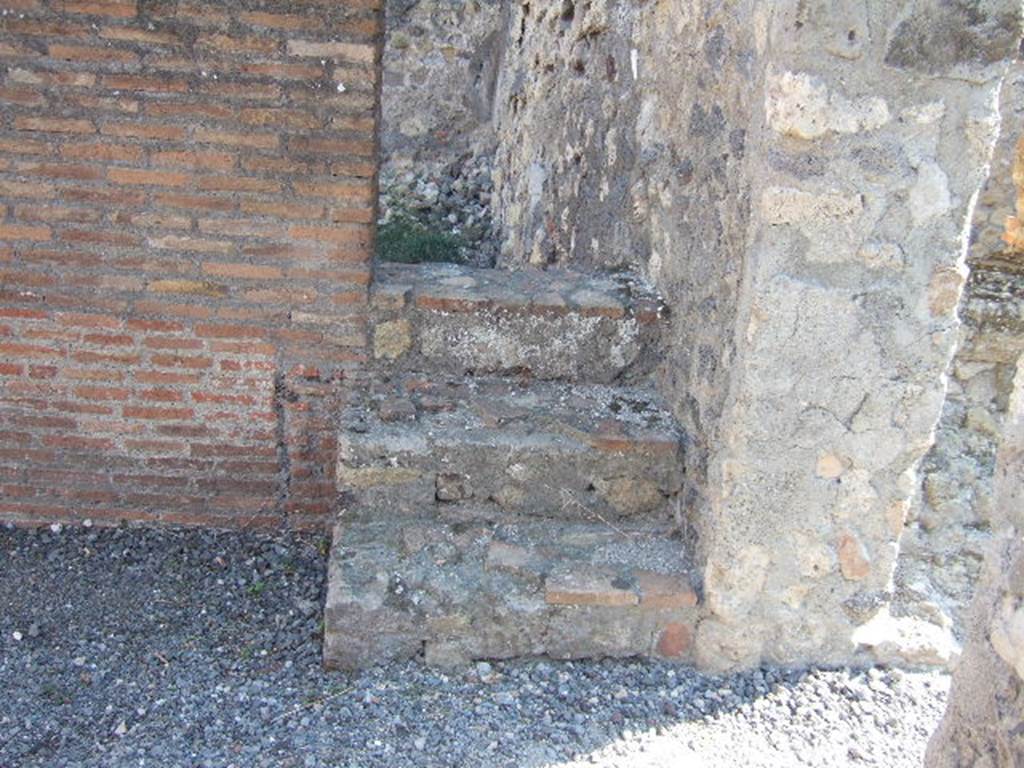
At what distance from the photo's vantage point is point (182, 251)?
3074mm

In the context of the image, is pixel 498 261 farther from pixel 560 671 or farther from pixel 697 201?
pixel 560 671

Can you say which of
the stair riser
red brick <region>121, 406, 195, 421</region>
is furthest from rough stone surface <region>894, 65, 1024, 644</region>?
red brick <region>121, 406, 195, 421</region>

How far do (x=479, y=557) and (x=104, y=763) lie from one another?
1.04 metres

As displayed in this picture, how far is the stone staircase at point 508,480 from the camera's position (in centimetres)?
260

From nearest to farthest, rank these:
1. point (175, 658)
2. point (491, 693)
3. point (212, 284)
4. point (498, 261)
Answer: point (491, 693) < point (175, 658) < point (212, 284) < point (498, 261)

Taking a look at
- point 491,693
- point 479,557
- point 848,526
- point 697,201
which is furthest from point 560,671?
point 697,201

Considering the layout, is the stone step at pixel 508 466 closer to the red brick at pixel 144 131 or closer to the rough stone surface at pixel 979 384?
the red brick at pixel 144 131

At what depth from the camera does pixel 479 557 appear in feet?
8.97

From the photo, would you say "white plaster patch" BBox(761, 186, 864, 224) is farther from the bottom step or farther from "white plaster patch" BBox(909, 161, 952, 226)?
the bottom step

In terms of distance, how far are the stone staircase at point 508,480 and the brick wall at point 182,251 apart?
11.6 inches

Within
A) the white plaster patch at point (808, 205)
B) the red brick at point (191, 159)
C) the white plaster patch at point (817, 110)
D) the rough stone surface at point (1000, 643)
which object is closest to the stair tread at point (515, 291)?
the red brick at point (191, 159)

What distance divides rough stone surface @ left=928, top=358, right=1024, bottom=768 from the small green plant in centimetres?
475

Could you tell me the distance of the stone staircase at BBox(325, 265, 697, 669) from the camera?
8.54ft

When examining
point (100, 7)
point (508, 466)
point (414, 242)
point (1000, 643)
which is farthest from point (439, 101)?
point (1000, 643)
